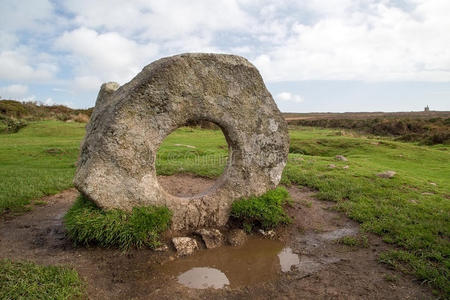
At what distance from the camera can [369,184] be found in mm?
10953

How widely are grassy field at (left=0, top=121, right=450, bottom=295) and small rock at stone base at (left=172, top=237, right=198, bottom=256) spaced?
366 centimetres

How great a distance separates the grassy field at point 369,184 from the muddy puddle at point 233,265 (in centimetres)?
199

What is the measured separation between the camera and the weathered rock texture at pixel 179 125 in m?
6.23

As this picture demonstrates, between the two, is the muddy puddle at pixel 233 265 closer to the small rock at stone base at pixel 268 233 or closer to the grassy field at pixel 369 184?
the small rock at stone base at pixel 268 233

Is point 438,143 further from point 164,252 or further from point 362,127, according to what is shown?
point 164,252

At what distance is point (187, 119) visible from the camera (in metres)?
6.84

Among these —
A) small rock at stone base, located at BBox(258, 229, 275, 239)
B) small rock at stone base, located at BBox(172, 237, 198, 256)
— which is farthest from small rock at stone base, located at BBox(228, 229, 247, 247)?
small rock at stone base, located at BBox(172, 237, 198, 256)

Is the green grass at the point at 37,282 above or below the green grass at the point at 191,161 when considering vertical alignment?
below

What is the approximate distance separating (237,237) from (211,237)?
1.90 ft

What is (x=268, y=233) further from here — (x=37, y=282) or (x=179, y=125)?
(x=37, y=282)

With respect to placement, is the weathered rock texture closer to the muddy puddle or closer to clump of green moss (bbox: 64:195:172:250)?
clump of green moss (bbox: 64:195:172:250)

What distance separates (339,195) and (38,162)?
12.4 meters

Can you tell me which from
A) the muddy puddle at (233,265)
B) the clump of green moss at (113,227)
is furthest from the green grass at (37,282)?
the muddy puddle at (233,265)

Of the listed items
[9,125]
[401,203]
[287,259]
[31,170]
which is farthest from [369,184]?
[9,125]
